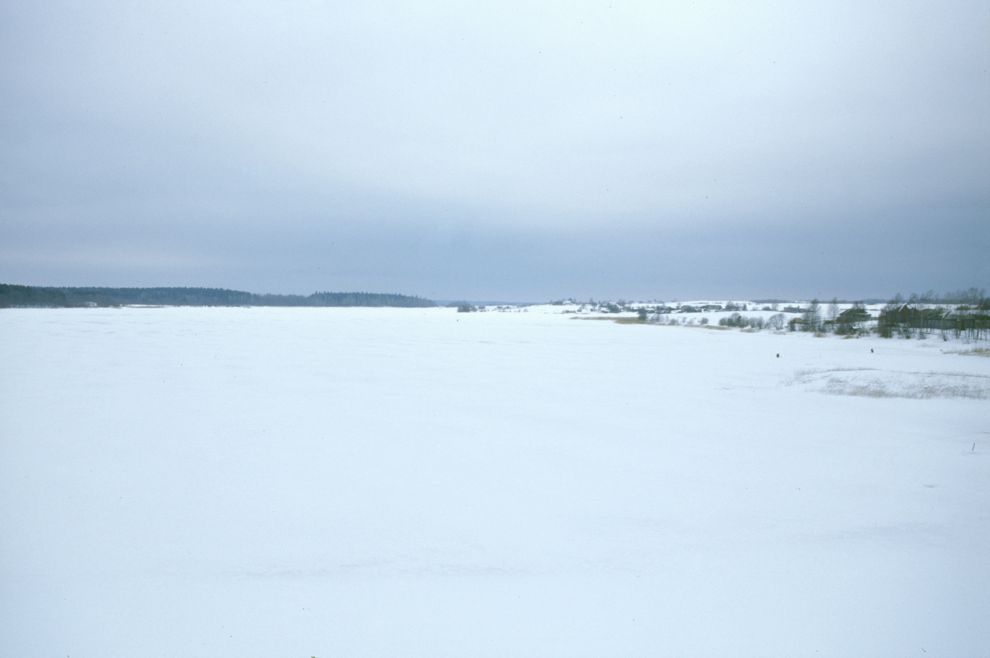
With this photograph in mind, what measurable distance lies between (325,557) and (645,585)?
2.90 m

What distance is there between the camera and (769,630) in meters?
4.06

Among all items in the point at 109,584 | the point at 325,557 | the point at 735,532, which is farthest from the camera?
the point at 735,532

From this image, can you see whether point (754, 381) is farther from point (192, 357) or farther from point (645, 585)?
point (192, 357)

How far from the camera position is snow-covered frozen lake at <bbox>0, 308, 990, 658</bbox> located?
13.2 feet

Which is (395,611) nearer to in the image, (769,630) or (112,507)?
(769,630)

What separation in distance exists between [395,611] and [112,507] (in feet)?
13.0

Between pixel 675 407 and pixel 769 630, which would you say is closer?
pixel 769 630

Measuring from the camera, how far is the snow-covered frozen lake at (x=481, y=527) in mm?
4012

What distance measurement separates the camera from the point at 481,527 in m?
5.78

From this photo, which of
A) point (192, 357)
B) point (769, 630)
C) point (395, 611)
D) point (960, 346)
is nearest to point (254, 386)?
point (192, 357)

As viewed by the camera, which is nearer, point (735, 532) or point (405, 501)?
point (735, 532)

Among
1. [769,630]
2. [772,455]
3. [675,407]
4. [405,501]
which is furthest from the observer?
[675,407]

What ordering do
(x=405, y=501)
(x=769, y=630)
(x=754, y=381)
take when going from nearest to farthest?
1. (x=769, y=630)
2. (x=405, y=501)
3. (x=754, y=381)

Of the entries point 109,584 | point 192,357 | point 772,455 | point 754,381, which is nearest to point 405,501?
point 109,584
